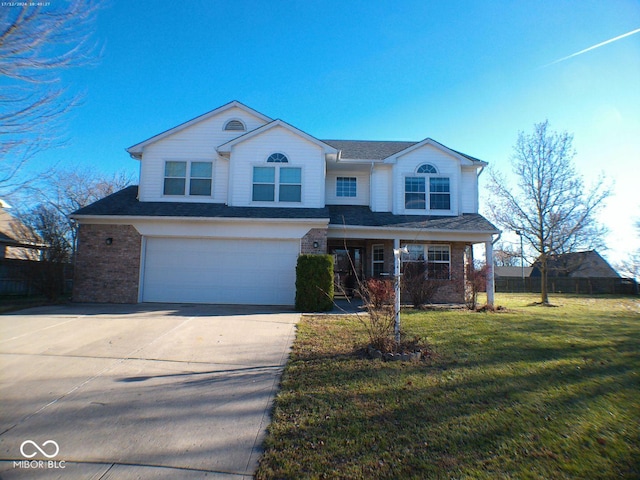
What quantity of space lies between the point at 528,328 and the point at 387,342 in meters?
4.70

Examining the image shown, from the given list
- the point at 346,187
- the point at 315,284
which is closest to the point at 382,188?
the point at 346,187

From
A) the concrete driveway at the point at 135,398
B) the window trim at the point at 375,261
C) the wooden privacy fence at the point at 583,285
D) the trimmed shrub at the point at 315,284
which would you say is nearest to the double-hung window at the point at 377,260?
the window trim at the point at 375,261

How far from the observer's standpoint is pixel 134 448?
2.97m

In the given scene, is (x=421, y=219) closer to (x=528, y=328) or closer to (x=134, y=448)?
(x=528, y=328)

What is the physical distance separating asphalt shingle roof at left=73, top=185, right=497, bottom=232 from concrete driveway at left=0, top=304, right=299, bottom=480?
5.29 metres

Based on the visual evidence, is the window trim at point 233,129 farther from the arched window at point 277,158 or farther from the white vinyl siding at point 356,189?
the white vinyl siding at point 356,189

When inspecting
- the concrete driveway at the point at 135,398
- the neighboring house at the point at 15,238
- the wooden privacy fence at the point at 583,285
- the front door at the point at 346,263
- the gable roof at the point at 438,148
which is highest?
the gable roof at the point at 438,148

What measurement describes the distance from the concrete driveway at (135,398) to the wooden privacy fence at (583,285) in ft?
101

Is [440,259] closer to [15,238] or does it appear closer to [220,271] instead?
[220,271]

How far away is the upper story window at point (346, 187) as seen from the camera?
15.2 m

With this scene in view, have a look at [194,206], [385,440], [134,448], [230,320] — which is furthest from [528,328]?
[194,206]

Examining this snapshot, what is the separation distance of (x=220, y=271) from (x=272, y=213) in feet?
9.20

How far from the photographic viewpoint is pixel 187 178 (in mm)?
13375

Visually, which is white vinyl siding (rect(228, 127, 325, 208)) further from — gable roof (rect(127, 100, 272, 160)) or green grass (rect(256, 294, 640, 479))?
green grass (rect(256, 294, 640, 479))
